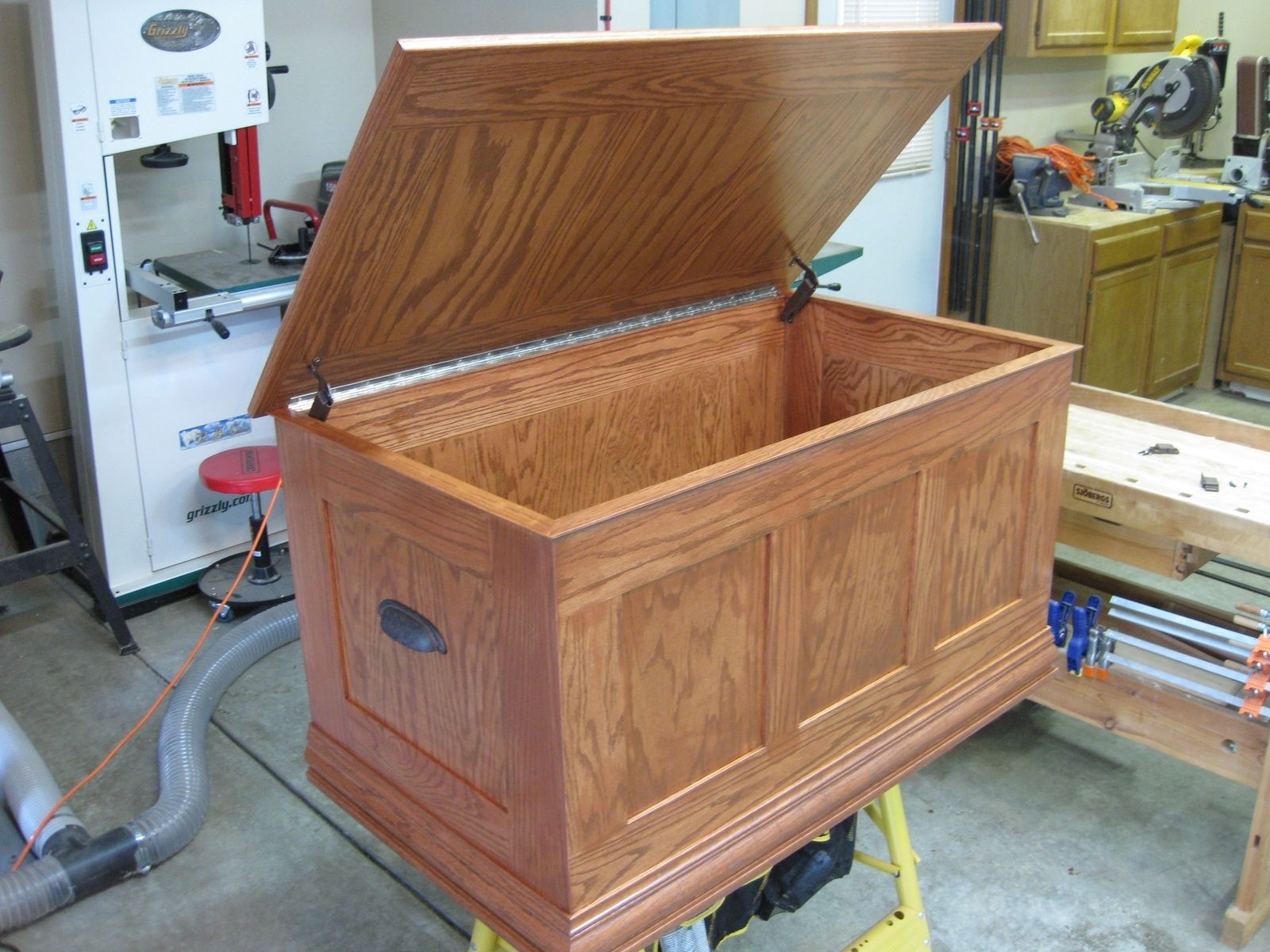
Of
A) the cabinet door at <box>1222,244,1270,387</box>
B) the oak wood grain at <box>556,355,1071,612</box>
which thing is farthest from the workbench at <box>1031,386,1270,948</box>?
the cabinet door at <box>1222,244,1270,387</box>

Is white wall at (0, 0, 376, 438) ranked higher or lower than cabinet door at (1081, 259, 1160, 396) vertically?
higher

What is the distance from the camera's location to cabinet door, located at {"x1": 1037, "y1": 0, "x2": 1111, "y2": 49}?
193 inches

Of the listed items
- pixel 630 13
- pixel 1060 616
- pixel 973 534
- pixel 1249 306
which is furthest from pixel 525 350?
pixel 1249 306

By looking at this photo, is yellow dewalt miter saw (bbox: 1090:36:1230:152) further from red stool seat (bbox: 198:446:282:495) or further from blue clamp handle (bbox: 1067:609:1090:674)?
red stool seat (bbox: 198:446:282:495)

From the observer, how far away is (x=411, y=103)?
1.23m

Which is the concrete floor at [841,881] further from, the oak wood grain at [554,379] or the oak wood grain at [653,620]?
the oak wood grain at [554,379]

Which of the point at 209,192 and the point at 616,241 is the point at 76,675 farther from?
the point at 616,241

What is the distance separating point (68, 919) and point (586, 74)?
6.80ft

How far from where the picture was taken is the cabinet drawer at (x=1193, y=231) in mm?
5074

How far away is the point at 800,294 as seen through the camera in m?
2.26

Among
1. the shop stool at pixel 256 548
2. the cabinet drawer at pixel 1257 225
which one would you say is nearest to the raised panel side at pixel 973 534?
the shop stool at pixel 256 548

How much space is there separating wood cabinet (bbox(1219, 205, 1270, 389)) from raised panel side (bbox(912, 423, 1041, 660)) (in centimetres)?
390

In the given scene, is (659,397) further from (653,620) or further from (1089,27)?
(1089,27)

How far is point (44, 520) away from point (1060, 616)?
2901 mm
